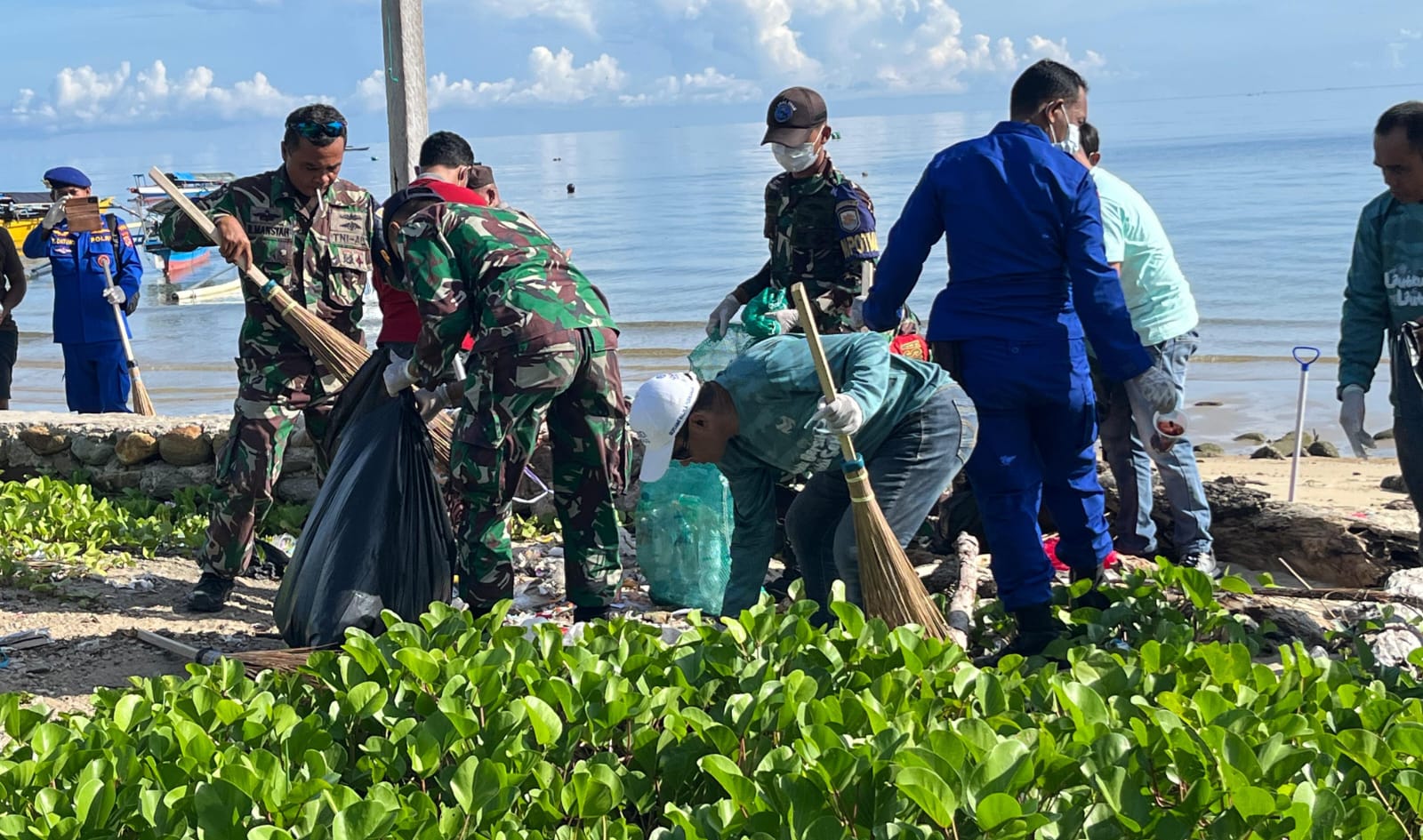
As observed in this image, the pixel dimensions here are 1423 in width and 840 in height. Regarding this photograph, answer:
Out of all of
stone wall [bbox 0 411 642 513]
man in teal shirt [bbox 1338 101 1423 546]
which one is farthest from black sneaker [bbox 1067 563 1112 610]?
stone wall [bbox 0 411 642 513]

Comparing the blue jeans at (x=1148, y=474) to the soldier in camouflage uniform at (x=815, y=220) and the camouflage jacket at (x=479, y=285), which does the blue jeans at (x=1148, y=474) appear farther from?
the camouflage jacket at (x=479, y=285)

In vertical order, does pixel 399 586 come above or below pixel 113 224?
below

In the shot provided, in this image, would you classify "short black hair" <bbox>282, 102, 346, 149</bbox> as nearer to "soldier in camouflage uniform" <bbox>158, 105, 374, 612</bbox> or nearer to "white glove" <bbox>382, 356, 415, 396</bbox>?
"soldier in camouflage uniform" <bbox>158, 105, 374, 612</bbox>

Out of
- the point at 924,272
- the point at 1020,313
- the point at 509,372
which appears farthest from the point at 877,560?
the point at 924,272

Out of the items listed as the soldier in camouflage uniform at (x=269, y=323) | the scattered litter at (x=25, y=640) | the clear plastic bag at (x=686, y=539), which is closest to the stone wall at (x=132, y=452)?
the soldier in camouflage uniform at (x=269, y=323)

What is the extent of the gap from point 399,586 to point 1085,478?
2.10 metres

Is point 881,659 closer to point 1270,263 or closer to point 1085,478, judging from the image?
point 1085,478

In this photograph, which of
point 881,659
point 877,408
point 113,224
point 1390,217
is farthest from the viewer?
point 113,224

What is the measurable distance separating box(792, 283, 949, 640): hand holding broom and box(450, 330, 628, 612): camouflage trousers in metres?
0.96

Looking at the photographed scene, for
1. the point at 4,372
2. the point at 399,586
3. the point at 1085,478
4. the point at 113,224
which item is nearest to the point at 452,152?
the point at 399,586

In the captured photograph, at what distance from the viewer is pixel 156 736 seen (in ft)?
7.85

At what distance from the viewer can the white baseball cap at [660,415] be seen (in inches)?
142

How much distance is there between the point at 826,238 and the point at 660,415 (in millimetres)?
2137

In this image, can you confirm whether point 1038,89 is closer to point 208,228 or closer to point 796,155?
point 796,155
